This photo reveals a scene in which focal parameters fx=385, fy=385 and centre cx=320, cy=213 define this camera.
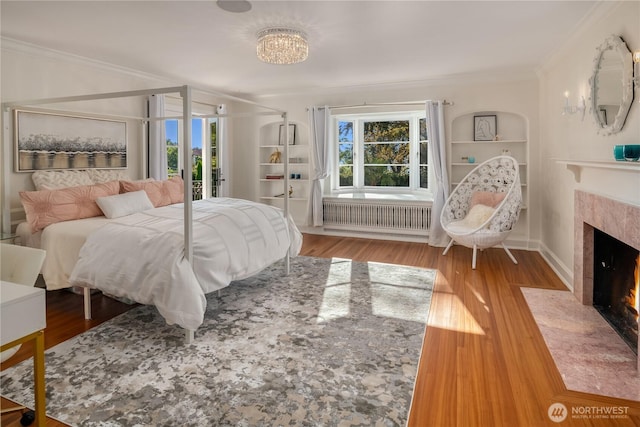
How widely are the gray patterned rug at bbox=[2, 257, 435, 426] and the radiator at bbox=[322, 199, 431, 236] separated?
2.47 metres

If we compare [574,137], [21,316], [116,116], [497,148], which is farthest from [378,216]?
[21,316]

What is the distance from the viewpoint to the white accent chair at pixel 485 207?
440 centimetres

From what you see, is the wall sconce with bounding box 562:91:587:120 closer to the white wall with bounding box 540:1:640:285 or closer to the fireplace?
the white wall with bounding box 540:1:640:285

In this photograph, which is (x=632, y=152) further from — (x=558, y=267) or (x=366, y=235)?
(x=366, y=235)

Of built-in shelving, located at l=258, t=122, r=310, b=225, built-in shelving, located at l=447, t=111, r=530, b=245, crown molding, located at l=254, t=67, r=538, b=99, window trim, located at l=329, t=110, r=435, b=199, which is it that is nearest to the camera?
crown molding, located at l=254, t=67, r=538, b=99

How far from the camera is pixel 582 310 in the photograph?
125 inches

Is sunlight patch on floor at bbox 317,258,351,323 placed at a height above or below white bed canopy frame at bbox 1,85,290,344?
below

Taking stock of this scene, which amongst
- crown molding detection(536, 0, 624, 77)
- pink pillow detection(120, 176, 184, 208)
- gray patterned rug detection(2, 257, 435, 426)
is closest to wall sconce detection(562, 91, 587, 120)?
crown molding detection(536, 0, 624, 77)

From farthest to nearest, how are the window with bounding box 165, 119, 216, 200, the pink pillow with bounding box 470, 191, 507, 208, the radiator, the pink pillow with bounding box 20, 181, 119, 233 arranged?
1. the radiator
2. the window with bounding box 165, 119, 216, 200
3. the pink pillow with bounding box 470, 191, 507, 208
4. the pink pillow with bounding box 20, 181, 119, 233

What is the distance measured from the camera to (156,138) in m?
5.05

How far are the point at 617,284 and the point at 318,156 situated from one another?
427cm

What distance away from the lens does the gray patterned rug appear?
75.5 inches

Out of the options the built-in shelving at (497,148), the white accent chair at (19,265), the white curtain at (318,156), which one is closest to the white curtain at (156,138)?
the white curtain at (318,156)

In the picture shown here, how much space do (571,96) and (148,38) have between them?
13.8 ft
